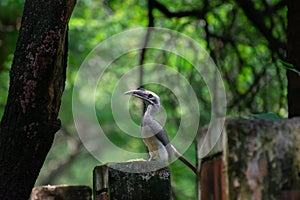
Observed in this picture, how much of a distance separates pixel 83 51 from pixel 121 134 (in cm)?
265

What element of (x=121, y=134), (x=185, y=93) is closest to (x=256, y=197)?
(x=185, y=93)

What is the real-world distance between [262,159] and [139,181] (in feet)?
4.22

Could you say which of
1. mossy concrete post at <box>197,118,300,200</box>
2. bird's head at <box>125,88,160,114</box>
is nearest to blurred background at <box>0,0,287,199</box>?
bird's head at <box>125,88,160,114</box>

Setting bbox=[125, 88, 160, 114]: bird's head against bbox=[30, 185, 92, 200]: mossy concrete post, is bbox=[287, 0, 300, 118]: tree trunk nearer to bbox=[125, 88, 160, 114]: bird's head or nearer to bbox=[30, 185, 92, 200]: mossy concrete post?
bbox=[125, 88, 160, 114]: bird's head

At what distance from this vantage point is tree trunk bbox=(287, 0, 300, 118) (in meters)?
5.61

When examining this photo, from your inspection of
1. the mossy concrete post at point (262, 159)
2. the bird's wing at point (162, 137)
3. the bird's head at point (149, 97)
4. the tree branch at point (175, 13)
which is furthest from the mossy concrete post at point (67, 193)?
the tree branch at point (175, 13)

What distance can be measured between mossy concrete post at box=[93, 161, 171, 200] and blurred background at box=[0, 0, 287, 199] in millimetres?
2348

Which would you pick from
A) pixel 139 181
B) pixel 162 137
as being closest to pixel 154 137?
pixel 162 137

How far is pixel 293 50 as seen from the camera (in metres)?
5.74

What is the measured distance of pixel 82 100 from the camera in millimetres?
16047

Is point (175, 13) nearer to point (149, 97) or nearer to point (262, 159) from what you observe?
point (149, 97)

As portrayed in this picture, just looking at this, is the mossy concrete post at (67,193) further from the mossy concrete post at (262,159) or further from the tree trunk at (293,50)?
the mossy concrete post at (262,159)

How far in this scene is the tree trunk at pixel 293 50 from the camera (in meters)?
5.61

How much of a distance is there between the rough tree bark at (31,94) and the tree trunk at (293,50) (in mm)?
2058
